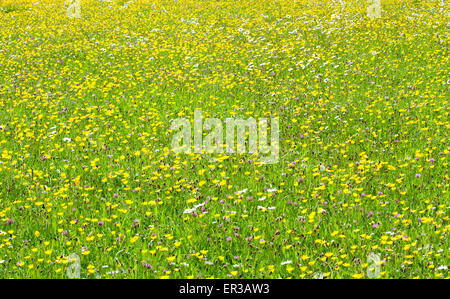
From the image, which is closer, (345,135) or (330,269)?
(330,269)

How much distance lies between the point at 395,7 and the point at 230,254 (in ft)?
46.3

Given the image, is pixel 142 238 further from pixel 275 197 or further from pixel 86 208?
pixel 275 197

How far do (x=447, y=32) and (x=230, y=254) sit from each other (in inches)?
398

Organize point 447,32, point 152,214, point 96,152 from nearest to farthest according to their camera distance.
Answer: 1. point 152,214
2. point 96,152
3. point 447,32

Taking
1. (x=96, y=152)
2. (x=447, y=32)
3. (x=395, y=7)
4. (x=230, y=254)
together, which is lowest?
(x=230, y=254)

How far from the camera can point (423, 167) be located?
5.44 m

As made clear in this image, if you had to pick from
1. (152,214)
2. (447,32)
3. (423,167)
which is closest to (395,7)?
(447,32)

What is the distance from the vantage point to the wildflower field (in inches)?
161

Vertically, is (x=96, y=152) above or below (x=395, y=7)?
below

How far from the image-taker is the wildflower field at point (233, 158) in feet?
13.4

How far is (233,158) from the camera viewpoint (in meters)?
6.14

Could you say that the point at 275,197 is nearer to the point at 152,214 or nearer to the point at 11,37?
the point at 152,214

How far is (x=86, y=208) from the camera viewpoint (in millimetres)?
5160

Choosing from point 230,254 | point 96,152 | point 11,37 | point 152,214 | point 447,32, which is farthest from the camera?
point 11,37
